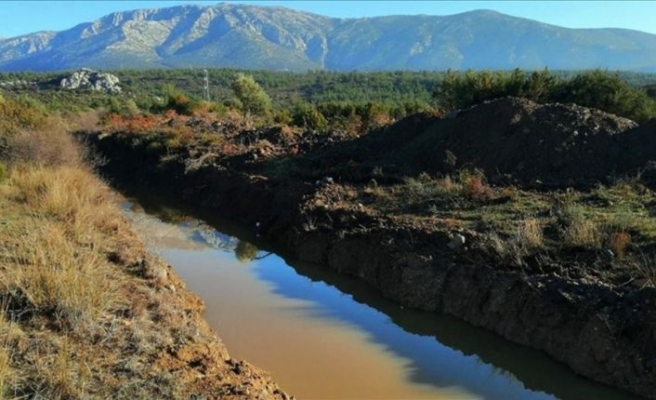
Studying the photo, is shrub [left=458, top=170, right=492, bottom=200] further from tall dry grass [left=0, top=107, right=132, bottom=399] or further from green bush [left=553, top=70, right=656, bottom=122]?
green bush [left=553, top=70, right=656, bottom=122]

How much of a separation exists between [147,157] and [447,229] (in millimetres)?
19293

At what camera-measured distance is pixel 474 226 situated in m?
11.7

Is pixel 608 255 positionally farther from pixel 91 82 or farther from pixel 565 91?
pixel 91 82

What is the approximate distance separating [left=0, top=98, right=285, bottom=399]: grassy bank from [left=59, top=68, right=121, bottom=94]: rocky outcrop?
275ft

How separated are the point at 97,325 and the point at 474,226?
709 cm

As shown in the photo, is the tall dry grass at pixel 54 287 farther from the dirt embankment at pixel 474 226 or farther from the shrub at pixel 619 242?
the shrub at pixel 619 242

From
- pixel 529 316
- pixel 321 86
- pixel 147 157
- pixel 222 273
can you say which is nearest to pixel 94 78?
pixel 321 86

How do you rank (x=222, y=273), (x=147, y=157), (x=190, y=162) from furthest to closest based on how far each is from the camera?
1. (x=147, y=157)
2. (x=190, y=162)
3. (x=222, y=273)

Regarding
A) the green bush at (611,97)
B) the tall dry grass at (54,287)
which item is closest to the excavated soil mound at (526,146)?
the green bush at (611,97)

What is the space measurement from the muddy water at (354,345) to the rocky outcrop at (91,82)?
273 feet

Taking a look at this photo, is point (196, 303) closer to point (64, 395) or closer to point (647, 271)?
point (64, 395)

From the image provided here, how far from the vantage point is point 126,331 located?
7.52 meters

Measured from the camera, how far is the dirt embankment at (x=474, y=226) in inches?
323

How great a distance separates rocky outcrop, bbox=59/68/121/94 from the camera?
3536 inches
